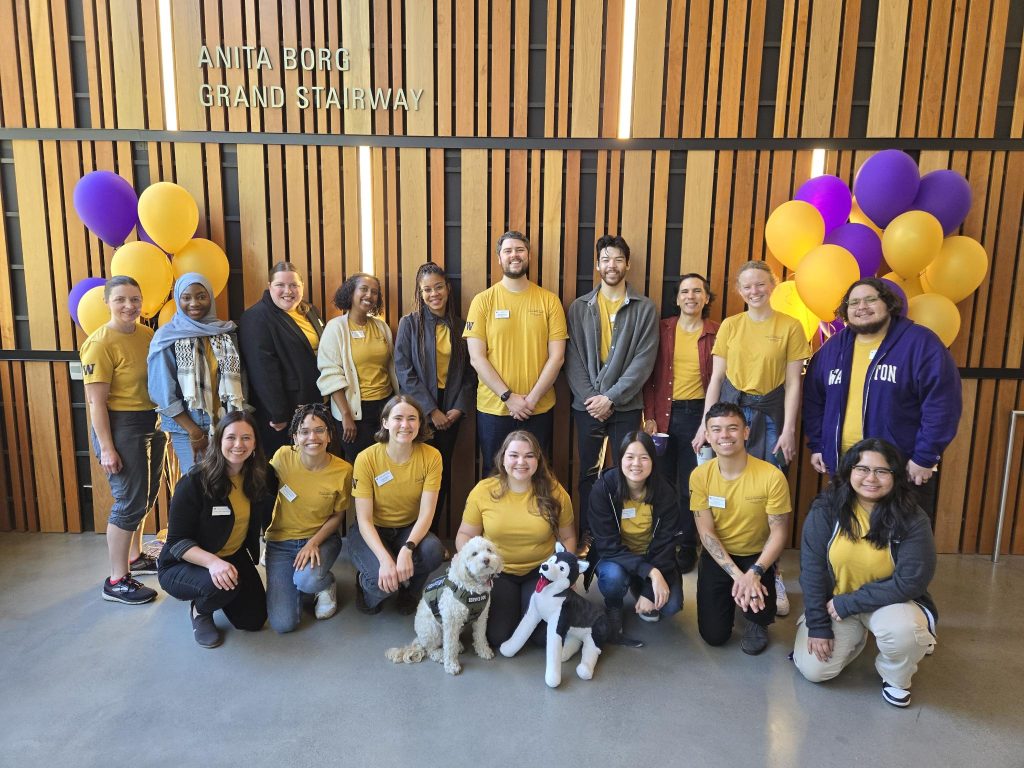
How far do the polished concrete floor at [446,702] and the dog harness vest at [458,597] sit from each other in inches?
9.8

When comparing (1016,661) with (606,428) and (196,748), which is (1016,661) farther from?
(196,748)

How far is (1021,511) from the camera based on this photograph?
4.00 m

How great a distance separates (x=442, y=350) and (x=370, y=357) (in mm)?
405

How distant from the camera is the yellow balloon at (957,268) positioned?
346 centimetres

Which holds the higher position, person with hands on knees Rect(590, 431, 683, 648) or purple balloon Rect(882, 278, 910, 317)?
purple balloon Rect(882, 278, 910, 317)

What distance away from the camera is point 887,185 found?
3.34m

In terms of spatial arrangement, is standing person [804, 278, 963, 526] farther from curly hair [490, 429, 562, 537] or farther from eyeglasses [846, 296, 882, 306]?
curly hair [490, 429, 562, 537]

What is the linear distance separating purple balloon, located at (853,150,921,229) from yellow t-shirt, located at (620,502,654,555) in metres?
2.04

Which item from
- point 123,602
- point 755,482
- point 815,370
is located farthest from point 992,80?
point 123,602

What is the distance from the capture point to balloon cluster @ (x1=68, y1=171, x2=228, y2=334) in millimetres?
3480

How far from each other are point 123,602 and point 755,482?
10.1 feet

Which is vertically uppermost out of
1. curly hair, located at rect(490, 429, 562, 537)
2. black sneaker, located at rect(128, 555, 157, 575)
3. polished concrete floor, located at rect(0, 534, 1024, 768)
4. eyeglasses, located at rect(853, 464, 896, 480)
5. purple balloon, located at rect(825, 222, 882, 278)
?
purple balloon, located at rect(825, 222, 882, 278)

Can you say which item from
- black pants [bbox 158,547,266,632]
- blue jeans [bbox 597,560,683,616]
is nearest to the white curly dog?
blue jeans [bbox 597,560,683,616]

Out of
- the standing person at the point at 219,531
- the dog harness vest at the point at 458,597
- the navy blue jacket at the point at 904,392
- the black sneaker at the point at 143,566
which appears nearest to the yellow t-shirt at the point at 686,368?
the navy blue jacket at the point at 904,392
